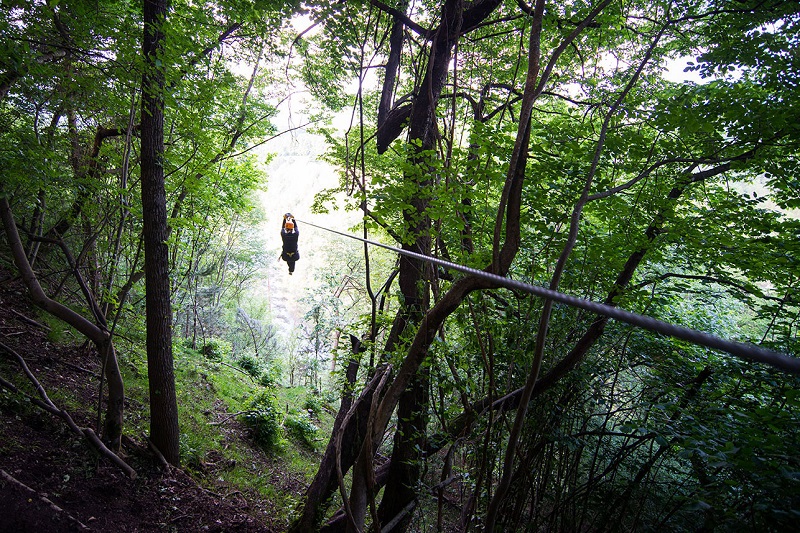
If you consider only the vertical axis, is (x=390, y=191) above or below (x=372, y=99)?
below

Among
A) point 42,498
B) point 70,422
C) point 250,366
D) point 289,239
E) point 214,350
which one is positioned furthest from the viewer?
point 250,366

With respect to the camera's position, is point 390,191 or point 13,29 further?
point 390,191

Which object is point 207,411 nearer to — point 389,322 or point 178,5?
point 389,322

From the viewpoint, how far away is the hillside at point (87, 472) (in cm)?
259

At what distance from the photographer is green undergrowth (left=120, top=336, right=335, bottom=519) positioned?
4.40 meters

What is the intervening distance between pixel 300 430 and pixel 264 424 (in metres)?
1.26

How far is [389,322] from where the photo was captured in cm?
Result: 333

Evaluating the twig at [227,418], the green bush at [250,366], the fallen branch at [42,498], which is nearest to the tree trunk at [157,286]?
the fallen branch at [42,498]

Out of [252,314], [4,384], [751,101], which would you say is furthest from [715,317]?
[252,314]

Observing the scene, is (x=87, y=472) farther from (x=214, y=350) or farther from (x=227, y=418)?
(x=214, y=350)

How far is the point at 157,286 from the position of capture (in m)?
3.56

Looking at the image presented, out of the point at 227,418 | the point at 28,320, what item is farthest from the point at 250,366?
the point at 28,320

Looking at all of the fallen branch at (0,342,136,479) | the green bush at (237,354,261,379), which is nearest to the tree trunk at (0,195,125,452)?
the fallen branch at (0,342,136,479)

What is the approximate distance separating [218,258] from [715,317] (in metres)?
11.5
